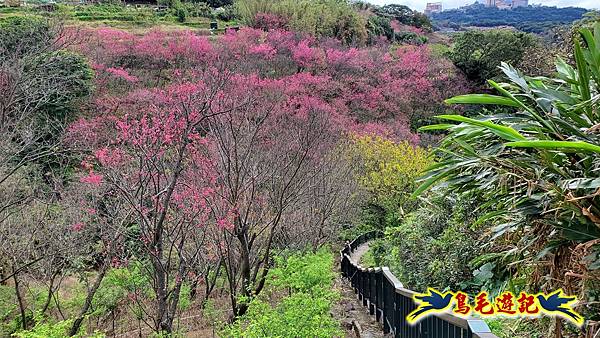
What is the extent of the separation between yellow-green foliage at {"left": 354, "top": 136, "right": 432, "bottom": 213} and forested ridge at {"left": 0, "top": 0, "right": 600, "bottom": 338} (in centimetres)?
8

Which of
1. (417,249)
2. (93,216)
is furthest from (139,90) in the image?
(417,249)

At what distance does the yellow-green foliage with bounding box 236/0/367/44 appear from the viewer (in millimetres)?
31531

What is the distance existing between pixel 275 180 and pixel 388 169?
6.92m

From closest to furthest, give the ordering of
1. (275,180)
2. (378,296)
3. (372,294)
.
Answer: (378,296) → (372,294) → (275,180)

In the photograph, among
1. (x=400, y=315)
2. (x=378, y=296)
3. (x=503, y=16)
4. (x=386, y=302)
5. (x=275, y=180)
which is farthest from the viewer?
(x=503, y=16)

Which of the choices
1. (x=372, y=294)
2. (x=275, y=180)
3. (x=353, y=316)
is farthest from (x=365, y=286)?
(x=275, y=180)

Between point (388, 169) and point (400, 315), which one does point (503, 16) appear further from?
point (400, 315)

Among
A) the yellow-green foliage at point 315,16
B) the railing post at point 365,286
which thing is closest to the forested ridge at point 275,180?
the railing post at point 365,286

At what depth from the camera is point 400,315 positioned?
4.15 m

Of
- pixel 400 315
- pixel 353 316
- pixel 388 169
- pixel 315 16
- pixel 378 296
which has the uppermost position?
pixel 315 16

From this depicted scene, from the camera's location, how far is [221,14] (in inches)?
1406

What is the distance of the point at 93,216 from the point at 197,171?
2.25 m

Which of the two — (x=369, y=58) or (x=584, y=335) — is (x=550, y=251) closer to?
(x=584, y=335)

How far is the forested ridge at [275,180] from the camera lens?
2.33m
